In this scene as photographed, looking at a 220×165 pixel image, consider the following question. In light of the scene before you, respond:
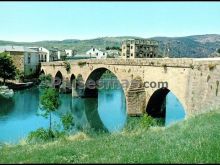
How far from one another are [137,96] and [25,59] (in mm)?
45471

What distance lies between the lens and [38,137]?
74.6 feet

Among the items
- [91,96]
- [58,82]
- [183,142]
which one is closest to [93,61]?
[91,96]

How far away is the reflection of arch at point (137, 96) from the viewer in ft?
126

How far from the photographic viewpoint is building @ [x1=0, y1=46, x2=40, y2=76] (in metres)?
77.2

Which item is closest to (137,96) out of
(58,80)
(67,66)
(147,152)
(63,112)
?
(63,112)

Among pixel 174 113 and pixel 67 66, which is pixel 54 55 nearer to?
pixel 67 66

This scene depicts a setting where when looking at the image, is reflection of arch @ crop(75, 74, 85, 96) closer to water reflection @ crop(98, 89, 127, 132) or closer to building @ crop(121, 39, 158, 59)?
water reflection @ crop(98, 89, 127, 132)

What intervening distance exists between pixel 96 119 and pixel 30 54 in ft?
145

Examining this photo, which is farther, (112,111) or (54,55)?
(54,55)

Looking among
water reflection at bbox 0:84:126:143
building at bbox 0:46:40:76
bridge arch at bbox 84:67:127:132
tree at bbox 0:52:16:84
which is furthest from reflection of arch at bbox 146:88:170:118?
building at bbox 0:46:40:76

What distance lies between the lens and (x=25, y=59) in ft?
258

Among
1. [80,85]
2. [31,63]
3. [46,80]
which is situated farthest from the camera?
[31,63]

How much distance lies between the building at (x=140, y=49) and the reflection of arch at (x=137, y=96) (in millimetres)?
56964

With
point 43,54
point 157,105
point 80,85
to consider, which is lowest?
point 157,105
